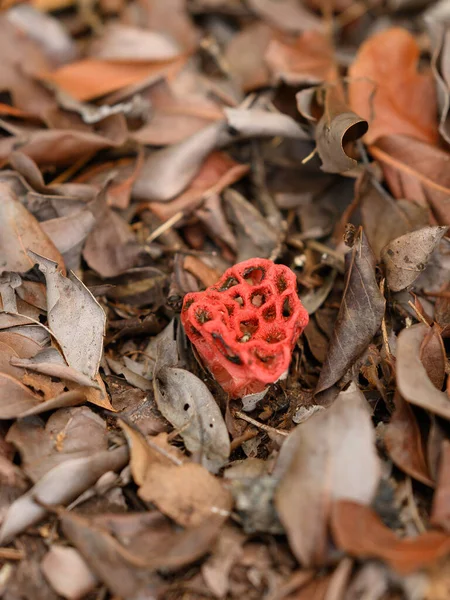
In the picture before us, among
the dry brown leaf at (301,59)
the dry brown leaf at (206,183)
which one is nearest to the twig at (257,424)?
the dry brown leaf at (206,183)

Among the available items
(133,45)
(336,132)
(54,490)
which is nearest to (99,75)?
(133,45)

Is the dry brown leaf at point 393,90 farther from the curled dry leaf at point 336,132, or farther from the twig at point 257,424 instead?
the twig at point 257,424

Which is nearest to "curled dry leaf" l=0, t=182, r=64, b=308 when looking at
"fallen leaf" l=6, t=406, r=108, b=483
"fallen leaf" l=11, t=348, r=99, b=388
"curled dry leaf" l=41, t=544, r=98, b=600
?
"fallen leaf" l=11, t=348, r=99, b=388

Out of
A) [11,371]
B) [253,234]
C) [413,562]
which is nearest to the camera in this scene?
[413,562]

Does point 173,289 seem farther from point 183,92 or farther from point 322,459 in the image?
point 183,92

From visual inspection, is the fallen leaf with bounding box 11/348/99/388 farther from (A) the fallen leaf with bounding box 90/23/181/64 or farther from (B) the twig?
(A) the fallen leaf with bounding box 90/23/181/64

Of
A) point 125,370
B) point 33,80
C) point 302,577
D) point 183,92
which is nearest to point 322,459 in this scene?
point 302,577

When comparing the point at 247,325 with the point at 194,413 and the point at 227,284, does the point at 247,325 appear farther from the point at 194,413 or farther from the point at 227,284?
the point at 194,413
